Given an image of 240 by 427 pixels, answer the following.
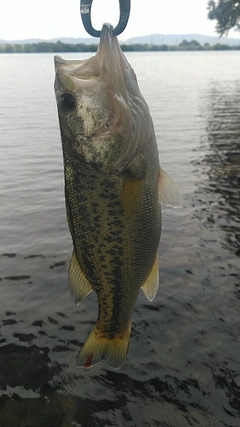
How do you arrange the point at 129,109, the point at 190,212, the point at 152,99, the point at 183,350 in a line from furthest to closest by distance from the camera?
the point at 152,99 → the point at 190,212 → the point at 183,350 → the point at 129,109

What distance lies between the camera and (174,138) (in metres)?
19.2

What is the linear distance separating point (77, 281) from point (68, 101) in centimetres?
142

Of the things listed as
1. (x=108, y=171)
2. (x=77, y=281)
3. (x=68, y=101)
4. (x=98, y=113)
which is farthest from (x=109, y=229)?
(x=68, y=101)

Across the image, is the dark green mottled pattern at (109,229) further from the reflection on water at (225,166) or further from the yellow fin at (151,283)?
the reflection on water at (225,166)

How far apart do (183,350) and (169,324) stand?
A: 1.80 feet

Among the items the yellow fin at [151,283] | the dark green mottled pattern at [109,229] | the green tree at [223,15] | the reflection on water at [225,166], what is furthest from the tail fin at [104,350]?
the green tree at [223,15]

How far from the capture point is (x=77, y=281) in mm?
3350

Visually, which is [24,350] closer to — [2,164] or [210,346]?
[210,346]

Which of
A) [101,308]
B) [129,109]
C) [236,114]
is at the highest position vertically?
[129,109]

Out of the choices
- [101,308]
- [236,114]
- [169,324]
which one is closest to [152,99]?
[236,114]

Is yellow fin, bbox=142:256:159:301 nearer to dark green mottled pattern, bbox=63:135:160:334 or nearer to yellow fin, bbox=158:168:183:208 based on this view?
dark green mottled pattern, bbox=63:135:160:334

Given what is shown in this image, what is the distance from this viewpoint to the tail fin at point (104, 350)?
357 cm

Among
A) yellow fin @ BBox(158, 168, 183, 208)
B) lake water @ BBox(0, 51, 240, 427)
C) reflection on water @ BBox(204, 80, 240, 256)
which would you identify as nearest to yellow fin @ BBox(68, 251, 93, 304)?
yellow fin @ BBox(158, 168, 183, 208)

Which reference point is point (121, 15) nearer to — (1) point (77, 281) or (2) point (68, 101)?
(2) point (68, 101)
